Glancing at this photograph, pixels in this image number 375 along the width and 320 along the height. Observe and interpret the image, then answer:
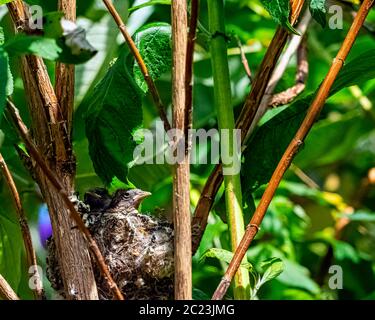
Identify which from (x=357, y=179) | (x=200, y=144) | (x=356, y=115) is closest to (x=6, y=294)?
(x=200, y=144)

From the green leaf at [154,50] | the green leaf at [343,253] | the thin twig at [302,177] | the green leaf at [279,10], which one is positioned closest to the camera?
the green leaf at [279,10]

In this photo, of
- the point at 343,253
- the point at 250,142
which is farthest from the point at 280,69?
the point at 343,253

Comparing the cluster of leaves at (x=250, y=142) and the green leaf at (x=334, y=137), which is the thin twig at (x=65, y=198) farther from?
the green leaf at (x=334, y=137)

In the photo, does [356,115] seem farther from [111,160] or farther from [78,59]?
[78,59]

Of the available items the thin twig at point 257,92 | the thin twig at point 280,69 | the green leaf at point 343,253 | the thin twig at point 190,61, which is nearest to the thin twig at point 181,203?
the thin twig at point 190,61

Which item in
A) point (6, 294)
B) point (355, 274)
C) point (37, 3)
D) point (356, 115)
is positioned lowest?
point (6, 294)

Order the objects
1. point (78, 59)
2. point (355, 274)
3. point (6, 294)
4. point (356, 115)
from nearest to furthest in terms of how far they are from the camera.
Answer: point (78, 59), point (6, 294), point (355, 274), point (356, 115)

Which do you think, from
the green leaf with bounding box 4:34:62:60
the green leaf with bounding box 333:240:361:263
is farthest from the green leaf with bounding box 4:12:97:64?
the green leaf with bounding box 333:240:361:263
